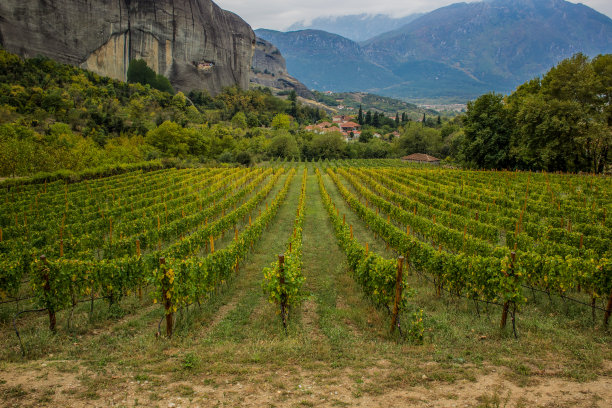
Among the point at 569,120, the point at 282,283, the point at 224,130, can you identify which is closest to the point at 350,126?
the point at 224,130

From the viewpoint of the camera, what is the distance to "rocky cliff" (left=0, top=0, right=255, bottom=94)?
217ft

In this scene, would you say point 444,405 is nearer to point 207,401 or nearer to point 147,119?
point 207,401

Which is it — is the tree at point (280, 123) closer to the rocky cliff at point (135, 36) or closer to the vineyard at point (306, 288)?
the rocky cliff at point (135, 36)

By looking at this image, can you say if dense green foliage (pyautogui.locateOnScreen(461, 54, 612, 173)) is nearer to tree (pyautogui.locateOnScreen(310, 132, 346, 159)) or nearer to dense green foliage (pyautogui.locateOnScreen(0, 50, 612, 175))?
dense green foliage (pyautogui.locateOnScreen(0, 50, 612, 175))

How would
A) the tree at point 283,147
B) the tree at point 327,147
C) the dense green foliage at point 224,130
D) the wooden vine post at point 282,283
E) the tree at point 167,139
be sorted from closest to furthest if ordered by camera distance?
the wooden vine post at point 282,283 < the dense green foliage at point 224,130 < the tree at point 167,139 < the tree at point 283,147 < the tree at point 327,147

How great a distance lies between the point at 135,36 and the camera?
82188 millimetres

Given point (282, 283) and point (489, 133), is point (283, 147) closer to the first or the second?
point (489, 133)

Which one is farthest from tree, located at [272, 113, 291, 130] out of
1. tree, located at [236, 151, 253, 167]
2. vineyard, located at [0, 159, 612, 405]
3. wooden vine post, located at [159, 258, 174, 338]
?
wooden vine post, located at [159, 258, 174, 338]

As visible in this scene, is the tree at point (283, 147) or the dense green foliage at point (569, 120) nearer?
the dense green foliage at point (569, 120)

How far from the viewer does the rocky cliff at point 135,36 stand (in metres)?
66.1

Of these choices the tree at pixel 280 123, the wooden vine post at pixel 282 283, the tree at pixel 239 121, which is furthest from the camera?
the tree at pixel 280 123


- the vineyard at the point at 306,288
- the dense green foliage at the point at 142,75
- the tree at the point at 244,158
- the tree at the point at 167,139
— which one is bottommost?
the vineyard at the point at 306,288

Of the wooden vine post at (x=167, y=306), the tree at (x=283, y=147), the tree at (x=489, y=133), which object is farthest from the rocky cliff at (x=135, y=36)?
the wooden vine post at (x=167, y=306)

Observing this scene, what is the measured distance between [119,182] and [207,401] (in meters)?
29.3
